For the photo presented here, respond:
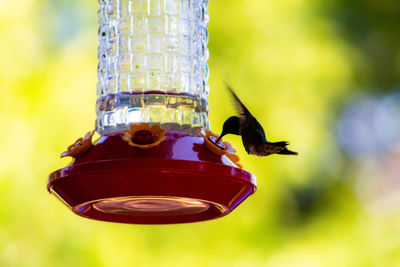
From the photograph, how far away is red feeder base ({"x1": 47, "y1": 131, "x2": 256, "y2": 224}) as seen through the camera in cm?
361

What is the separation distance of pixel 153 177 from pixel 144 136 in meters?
0.20

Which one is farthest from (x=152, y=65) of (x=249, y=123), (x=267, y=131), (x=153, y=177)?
(x=267, y=131)

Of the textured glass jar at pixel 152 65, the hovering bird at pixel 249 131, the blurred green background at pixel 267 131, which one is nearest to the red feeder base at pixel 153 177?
the hovering bird at pixel 249 131

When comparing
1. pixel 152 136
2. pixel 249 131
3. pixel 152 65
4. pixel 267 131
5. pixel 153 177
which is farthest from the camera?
pixel 267 131

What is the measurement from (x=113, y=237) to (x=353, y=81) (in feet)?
9.66

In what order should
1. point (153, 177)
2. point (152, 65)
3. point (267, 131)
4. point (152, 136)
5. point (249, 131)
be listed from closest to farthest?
point (153, 177) → point (152, 136) → point (249, 131) → point (152, 65) → point (267, 131)

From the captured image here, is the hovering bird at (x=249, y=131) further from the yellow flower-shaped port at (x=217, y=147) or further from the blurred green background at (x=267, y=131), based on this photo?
the blurred green background at (x=267, y=131)

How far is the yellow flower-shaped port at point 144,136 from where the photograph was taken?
145 inches

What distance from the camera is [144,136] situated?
146 inches

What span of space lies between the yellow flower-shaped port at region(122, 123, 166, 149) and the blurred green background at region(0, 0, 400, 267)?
4227mm

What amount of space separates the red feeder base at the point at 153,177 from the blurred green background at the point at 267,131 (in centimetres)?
409

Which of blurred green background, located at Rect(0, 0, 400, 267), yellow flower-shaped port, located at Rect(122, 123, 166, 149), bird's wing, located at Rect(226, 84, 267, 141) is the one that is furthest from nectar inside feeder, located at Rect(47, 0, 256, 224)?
blurred green background, located at Rect(0, 0, 400, 267)

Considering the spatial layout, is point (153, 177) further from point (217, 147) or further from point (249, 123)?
point (249, 123)

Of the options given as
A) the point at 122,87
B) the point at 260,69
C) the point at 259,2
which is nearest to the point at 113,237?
the point at 260,69
